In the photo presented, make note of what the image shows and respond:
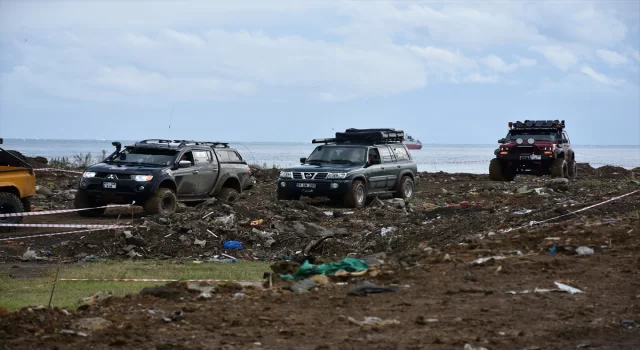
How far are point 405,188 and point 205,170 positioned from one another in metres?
6.25

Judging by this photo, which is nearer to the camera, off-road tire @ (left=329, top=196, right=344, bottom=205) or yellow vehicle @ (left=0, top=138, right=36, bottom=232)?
yellow vehicle @ (left=0, top=138, right=36, bottom=232)

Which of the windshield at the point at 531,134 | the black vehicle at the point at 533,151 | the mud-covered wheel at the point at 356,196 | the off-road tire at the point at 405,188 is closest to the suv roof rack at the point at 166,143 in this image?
the mud-covered wheel at the point at 356,196

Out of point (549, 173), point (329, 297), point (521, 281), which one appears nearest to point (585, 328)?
point (521, 281)

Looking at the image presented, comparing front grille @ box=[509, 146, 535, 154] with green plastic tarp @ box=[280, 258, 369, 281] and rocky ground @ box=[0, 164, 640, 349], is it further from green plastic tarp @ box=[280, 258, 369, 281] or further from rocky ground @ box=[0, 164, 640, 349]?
green plastic tarp @ box=[280, 258, 369, 281]

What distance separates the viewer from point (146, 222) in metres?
17.2

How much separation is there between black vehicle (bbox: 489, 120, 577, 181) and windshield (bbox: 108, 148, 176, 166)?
611 inches

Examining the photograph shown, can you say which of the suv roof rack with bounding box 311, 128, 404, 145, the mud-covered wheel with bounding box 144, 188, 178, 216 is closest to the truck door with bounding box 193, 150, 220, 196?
the mud-covered wheel with bounding box 144, 188, 178, 216

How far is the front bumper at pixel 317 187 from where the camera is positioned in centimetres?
2255

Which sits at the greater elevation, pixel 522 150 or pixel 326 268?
pixel 522 150

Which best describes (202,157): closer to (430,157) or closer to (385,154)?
(385,154)

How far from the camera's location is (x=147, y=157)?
20703 millimetres

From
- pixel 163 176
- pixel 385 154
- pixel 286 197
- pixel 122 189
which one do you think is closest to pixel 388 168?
pixel 385 154

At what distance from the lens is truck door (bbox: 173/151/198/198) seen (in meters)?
20.6

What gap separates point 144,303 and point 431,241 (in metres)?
8.03
